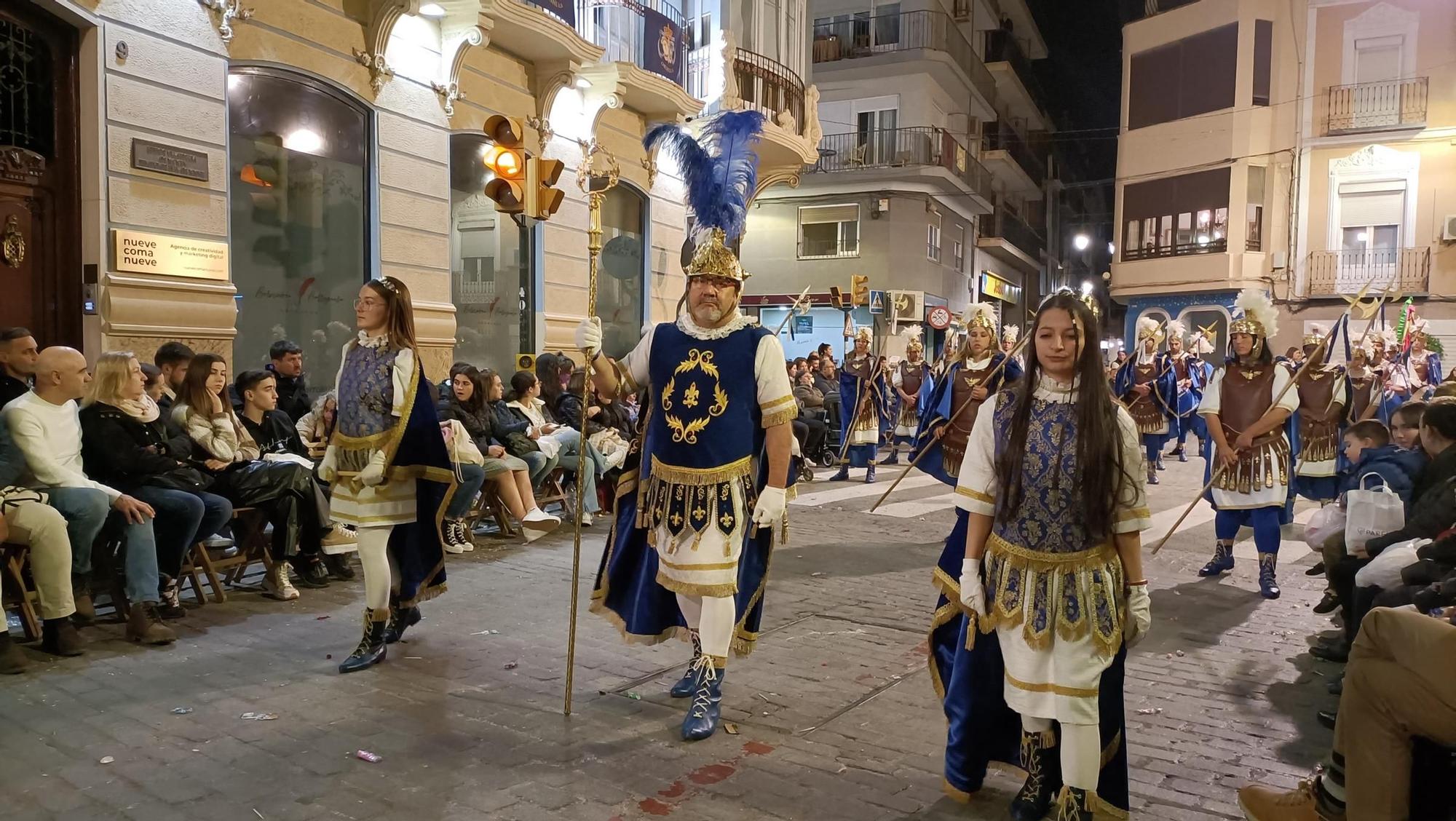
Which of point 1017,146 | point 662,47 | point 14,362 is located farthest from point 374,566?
point 1017,146

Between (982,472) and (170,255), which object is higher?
(170,255)

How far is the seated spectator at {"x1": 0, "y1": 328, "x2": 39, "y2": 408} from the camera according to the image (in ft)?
19.7

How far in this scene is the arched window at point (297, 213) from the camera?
371 inches

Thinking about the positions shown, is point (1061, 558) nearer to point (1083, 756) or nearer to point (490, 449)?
point (1083, 756)

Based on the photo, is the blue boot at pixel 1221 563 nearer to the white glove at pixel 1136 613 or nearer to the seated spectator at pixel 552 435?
the white glove at pixel 1136 613

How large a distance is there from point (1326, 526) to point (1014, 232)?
33599 millimetres

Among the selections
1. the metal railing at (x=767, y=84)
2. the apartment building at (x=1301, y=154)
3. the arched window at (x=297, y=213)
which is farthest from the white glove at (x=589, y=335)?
the apartment building at (x=1301, y=154)

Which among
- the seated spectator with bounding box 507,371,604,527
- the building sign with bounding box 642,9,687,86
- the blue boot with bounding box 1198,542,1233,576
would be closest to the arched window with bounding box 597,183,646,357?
the building sign with bounding box 642,9,687,86

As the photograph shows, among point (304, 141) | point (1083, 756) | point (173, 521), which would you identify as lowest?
point (1083, 756)

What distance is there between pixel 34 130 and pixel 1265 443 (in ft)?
32.7

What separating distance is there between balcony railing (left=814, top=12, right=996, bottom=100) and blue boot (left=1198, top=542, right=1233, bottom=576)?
2237 cm

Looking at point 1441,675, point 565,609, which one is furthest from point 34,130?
point 1441,675

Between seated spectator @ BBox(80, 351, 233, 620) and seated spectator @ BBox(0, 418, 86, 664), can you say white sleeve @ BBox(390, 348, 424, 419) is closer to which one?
seated spectator @ BBox(80, 351, 233, 620)

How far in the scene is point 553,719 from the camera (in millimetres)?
4453
